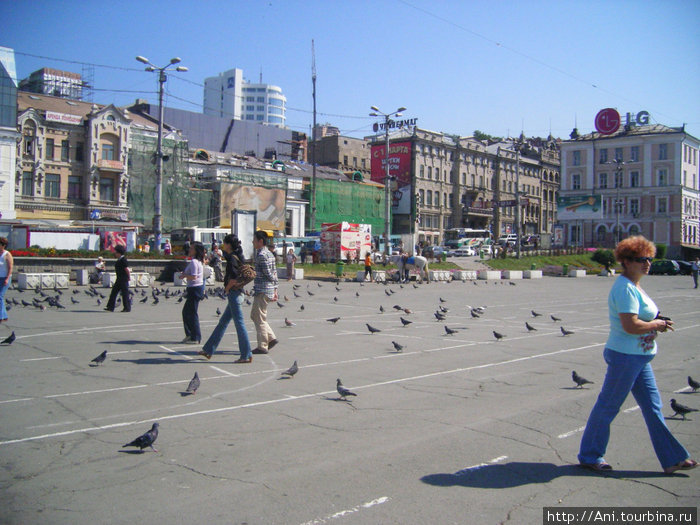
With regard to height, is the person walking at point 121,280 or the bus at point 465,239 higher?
the bus at point 465,239

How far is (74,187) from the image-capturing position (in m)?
49.9

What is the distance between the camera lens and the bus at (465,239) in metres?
66.4

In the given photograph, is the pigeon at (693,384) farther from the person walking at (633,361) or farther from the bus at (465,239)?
the bus at (465,239)

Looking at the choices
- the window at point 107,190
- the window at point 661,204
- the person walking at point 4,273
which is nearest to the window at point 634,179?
the window at point 661,204

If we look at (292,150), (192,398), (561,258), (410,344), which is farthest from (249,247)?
(292,150)

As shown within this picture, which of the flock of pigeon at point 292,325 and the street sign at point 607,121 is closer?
the flock of pigeon at point 292,325

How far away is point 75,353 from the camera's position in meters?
10.2

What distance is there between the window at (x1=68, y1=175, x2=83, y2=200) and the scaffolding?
13.6ft

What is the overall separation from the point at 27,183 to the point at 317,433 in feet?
163

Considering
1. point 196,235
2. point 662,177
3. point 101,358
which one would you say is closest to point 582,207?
point 662,177

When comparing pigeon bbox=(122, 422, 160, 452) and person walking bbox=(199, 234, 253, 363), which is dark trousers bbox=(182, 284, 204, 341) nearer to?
person walking bbox=(199, 234, 253, 363)

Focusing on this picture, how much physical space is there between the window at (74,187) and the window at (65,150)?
151cm

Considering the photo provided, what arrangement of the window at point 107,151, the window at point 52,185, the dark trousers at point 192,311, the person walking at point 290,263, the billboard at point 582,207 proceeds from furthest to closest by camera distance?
the billboard at point 582,207 < the window at point 107,151 < the window at point 52,185 < the person walking at point 290,263 < the dark trousers at point 192,311

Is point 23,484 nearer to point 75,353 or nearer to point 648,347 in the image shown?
point 648,347
